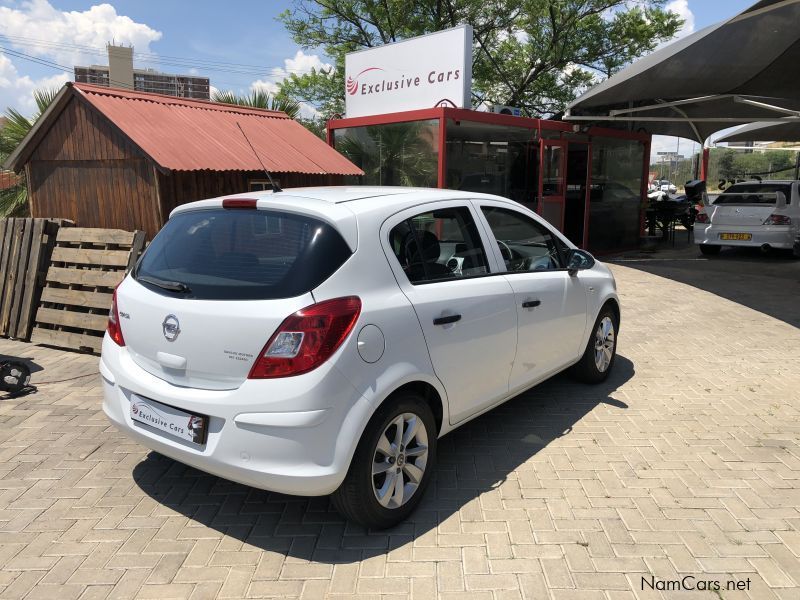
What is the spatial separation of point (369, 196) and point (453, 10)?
2020 centimetres

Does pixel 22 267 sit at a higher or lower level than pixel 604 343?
higher

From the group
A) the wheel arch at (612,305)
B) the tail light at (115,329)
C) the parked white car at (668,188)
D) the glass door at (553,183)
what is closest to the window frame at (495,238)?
the wheel arch at (612,305)

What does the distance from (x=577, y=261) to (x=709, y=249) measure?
10.6 meters

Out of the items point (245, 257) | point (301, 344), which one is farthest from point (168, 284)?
point (301, 344)

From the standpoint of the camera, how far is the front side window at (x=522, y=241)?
154 inches

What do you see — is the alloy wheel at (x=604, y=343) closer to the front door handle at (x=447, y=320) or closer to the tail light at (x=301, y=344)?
the front door handle at (x=447, y=320)

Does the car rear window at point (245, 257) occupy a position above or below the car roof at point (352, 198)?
below

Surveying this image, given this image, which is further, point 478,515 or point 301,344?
point 478,515

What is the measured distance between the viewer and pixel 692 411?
4.61 m

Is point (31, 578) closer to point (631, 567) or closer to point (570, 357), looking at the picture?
point (631, 567)

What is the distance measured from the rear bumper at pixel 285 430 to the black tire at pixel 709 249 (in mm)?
12842

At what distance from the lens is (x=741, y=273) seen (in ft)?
36.7

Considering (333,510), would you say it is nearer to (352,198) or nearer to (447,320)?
(447,320)

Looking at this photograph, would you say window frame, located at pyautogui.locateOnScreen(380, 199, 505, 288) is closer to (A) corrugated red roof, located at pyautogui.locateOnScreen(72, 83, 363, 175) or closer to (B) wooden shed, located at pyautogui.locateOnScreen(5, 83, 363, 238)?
(B) wooden shed, located at pyautogui.locateOnScreen(5, 83, 363, 238)
